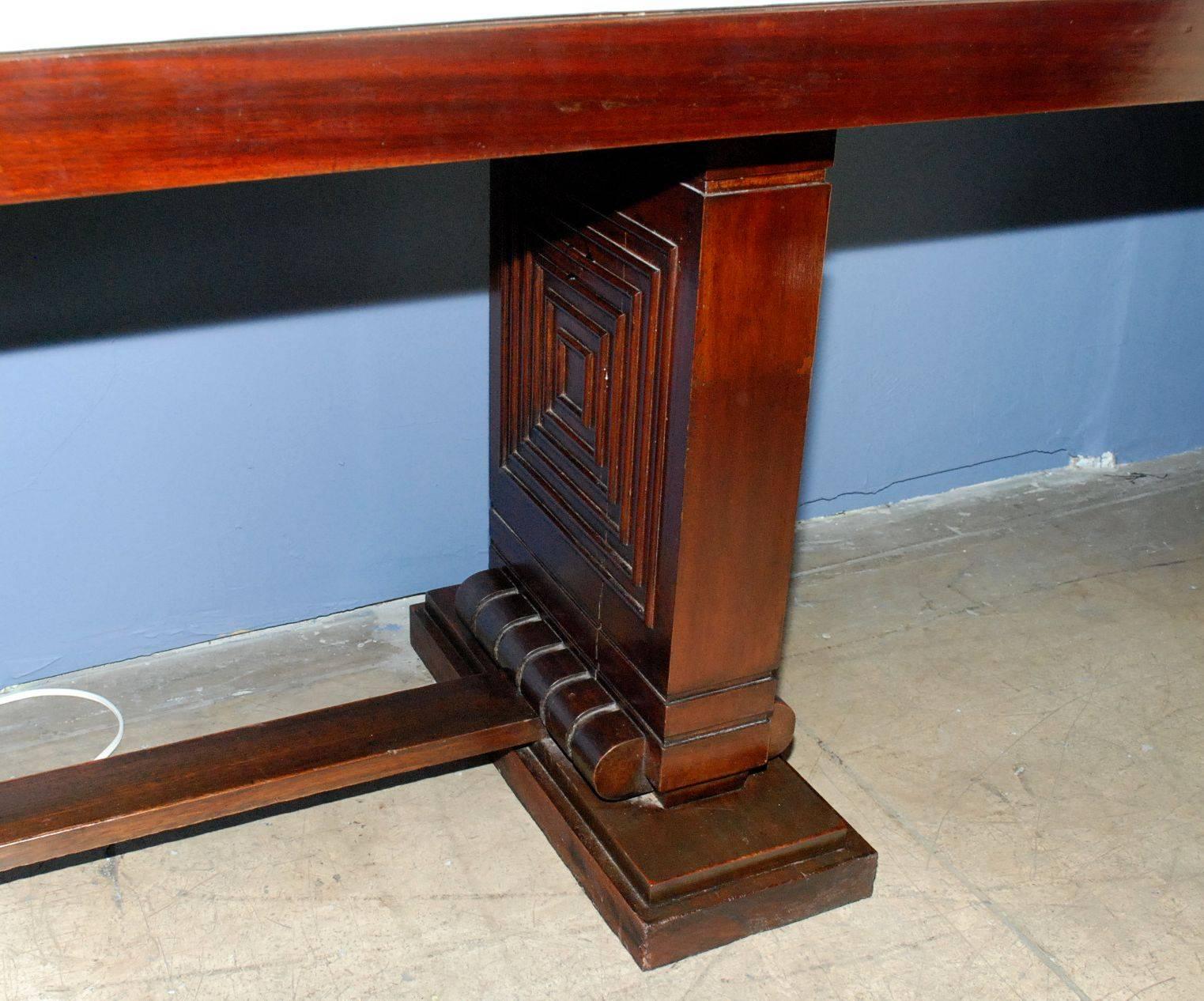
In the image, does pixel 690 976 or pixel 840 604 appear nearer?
pixel 690 976

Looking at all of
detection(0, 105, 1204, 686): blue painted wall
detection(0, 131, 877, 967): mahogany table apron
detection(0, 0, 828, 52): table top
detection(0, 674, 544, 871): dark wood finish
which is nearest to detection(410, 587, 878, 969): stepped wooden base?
detection(0, 131, 877, 967): mahogany table apron

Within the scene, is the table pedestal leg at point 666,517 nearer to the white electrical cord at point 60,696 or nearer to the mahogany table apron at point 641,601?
the mahogany table apron at point 641,601

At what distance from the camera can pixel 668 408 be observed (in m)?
1.66

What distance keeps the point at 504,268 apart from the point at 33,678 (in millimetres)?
1065

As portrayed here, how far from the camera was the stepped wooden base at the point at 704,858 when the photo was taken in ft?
5.83

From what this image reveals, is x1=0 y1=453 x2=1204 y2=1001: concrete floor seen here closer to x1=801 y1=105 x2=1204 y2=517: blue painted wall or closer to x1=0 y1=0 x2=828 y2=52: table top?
x1=801 y1=105 x2=1204 y2=517: blue painted wall

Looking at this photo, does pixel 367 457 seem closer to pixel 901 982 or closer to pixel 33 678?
pixel 33 678

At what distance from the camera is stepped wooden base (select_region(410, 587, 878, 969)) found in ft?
5.83

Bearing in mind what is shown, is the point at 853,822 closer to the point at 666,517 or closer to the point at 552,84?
the point at 666,517

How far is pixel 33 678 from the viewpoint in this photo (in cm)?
233

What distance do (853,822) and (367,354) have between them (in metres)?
1.10

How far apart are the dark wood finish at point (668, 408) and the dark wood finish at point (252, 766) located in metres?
0.18

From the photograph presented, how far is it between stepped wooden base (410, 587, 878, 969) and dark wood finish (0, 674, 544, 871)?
0.15 m

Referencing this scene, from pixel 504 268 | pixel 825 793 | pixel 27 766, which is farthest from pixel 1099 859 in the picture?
pixel 27 766
